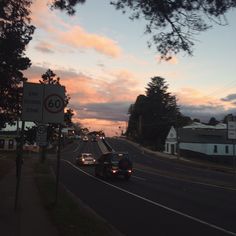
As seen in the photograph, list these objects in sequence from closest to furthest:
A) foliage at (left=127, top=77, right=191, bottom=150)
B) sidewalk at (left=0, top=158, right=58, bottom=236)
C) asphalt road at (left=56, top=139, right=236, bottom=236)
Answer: sidewalk at (left=0, top=158, right=58, bottom=236)
asphalt road at (left=56, top=139, right=236, bottom=236)
foliage at (left=127, top=77, right=191, bottom=150)

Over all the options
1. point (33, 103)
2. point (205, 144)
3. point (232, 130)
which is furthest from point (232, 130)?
point (205, 144)

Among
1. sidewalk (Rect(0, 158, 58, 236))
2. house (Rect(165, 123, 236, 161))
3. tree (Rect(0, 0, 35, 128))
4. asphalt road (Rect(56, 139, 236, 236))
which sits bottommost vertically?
asphalt road (Rect(56, 139, 236, 236))

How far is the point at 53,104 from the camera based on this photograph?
1459 centimetres

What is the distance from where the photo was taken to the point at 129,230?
1266cm

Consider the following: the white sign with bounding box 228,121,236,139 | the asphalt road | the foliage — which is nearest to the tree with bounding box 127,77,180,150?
the foliage

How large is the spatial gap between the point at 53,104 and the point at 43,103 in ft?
0.90

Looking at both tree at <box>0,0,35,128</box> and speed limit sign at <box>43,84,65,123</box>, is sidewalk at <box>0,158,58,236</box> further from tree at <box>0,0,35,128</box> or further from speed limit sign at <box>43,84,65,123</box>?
tree at <box>0,0,35,128</box>

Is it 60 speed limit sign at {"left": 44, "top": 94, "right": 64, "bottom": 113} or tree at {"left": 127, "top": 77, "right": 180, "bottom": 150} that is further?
tree at {"left": 127, "top": 77, "right": 180, "bottom": 150}

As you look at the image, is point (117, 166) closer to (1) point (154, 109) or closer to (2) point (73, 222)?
(2) point (73, 222)

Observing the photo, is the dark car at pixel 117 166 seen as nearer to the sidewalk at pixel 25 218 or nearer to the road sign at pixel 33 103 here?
the sidewalk at pixel 25 218

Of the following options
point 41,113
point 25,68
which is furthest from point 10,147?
point 41,113

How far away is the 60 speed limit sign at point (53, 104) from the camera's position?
14539mm

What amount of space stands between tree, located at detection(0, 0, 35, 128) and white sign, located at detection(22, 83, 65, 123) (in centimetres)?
611

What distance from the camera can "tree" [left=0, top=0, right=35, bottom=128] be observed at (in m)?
23.0
